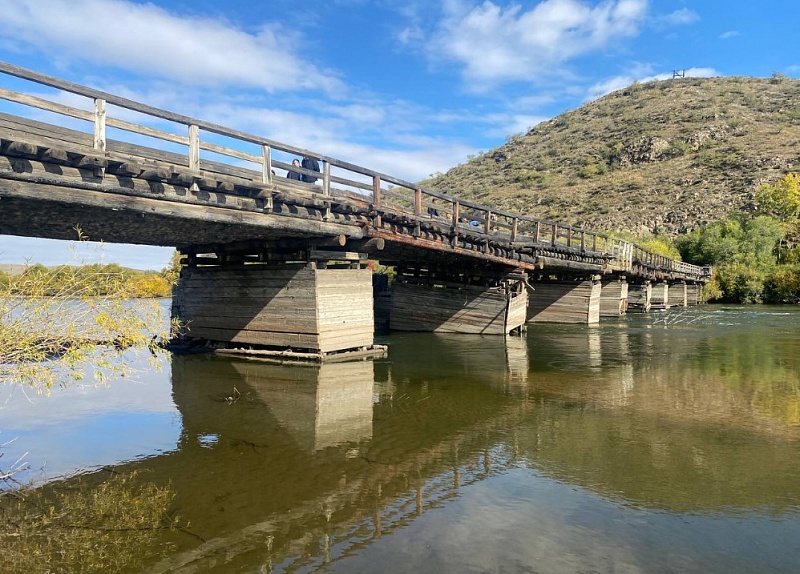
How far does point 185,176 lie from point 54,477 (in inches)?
247

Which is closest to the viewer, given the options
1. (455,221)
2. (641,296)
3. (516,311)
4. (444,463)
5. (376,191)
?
(444,463)

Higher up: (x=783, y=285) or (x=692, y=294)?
(x=783, y=285)

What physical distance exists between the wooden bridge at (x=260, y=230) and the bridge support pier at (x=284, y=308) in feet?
0.14

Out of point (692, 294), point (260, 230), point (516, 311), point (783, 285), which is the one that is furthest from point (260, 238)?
point (692, 294)

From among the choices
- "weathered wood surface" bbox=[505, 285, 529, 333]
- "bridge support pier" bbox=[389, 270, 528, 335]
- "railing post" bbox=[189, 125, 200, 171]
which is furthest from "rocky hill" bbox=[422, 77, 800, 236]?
"railing post" bbox=[189, 125, 200, 171]

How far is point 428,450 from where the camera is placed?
7.24 meters

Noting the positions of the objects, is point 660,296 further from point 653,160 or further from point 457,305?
point 653,160

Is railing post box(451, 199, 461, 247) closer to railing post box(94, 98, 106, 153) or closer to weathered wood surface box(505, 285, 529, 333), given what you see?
weathered wood surface box(505, 285, 529, 333)

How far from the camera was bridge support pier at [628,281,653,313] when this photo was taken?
139 ft

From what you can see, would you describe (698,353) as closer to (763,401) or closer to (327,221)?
(763,401)

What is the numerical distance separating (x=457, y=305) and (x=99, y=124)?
17.6 meters

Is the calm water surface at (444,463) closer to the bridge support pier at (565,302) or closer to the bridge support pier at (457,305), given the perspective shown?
the bridge support pier at (457,305)

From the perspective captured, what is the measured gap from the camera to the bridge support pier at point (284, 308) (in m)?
14.1

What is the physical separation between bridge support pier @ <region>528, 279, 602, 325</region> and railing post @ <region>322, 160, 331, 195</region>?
63.5 feet
